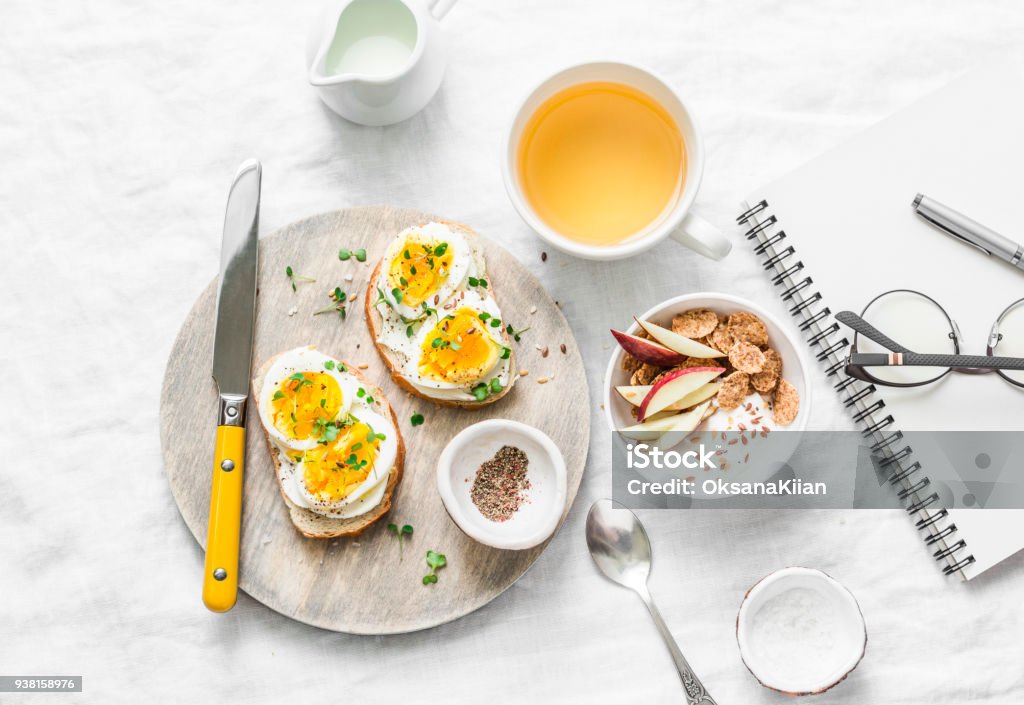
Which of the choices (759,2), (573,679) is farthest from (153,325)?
(759,2)

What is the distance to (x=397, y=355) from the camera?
182 centimetres

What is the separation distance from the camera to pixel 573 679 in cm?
192

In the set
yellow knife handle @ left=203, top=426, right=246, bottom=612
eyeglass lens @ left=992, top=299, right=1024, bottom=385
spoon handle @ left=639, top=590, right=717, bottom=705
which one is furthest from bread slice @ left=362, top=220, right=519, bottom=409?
eyeglass lens @ left=992, top=299, right=1024, bottom=385

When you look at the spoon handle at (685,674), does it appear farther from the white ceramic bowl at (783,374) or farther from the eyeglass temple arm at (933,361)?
the eyeglass temple arm at (933,361)

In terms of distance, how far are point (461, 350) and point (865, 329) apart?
86cm

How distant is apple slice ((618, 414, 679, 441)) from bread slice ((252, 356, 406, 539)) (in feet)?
1.60

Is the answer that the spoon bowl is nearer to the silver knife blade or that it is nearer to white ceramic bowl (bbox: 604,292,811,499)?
white ceramic bowl (bbox: 604,292,811,499)

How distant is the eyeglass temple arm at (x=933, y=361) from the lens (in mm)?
1780

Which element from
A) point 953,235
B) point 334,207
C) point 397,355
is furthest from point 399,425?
point 953,235

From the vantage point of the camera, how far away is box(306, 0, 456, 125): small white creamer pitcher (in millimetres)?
1734

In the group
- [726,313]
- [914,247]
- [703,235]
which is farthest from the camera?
[914,247]

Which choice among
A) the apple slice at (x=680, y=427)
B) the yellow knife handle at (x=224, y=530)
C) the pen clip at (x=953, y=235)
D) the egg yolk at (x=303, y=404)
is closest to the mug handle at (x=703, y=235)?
the apple slice at (x=680, y=427)

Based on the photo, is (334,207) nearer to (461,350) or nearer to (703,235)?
(461,350)

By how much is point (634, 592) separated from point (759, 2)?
54.8 inches
